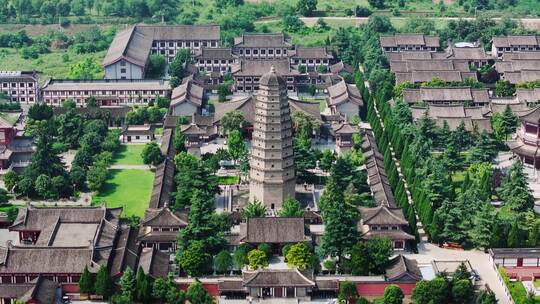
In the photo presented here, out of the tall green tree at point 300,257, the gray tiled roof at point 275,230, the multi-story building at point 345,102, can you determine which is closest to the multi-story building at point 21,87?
the multi-story building at point 345,102

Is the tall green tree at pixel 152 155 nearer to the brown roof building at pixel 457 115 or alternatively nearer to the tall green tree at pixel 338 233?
the tall green tree at pixel 338 233

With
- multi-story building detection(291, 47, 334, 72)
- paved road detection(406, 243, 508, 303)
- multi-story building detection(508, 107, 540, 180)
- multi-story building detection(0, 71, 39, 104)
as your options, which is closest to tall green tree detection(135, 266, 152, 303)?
paved road detection(406, 243, 508, 303)

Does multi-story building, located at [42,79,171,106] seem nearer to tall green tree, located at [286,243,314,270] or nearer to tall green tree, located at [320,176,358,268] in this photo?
tall green tree, located at [320,176,358,268]

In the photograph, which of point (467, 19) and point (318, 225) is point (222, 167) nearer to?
point (318, 225)

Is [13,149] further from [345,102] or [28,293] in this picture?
[345,102]

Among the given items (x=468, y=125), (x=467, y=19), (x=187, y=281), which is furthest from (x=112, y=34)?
(x=187, y=281)

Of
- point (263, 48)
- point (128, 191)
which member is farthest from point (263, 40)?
point (128, 191)
